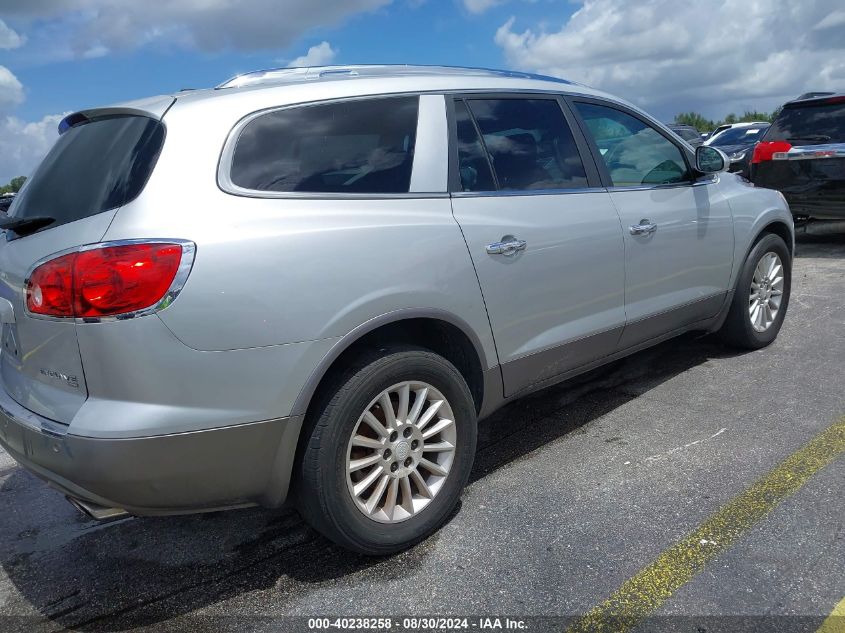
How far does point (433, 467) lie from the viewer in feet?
9.48

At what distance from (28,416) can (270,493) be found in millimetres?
850

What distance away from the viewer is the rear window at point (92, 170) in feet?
7.89

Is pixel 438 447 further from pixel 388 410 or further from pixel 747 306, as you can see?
pixel 747 306

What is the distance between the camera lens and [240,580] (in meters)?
2.72

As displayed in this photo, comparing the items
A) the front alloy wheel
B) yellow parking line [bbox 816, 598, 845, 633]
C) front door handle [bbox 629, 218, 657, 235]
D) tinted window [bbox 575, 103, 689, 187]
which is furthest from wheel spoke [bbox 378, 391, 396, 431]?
the front alloy wheel

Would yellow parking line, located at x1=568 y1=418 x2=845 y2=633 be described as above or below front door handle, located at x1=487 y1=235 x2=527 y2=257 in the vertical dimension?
below

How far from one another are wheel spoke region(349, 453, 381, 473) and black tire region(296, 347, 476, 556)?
0.06 metres

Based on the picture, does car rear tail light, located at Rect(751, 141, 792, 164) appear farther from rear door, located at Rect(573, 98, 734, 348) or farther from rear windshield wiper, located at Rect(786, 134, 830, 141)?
rear door, located at Rect(573, 98, 734, 348)

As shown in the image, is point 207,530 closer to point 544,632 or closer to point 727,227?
point 544,632

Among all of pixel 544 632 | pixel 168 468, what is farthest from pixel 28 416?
pixel 544 632

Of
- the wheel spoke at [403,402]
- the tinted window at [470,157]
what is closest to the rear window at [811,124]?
the tinted window at [470,157]

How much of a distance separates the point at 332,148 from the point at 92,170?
85cm

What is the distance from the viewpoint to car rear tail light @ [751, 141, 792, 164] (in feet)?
27.8

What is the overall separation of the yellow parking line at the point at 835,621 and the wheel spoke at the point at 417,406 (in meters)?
1.47
